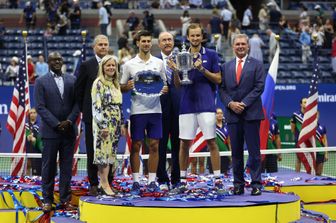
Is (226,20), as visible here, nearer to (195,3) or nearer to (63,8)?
(195,3)

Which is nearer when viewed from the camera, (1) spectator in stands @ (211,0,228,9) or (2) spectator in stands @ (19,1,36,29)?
(2) spectator in stands @ (19,1,36,29)

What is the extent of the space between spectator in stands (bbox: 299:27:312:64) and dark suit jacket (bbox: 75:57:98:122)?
66.8 ft

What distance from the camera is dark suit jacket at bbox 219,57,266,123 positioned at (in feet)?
43.7

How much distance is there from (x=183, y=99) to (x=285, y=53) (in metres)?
20.5

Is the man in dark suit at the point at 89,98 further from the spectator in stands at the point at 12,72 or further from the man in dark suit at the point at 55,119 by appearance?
the spectator in stands at the point at 12,72

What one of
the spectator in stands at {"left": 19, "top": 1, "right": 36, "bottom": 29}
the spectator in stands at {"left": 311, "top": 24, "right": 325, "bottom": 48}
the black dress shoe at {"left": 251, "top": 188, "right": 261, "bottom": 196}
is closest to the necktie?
the black dress shoe at {"left": 251, "top": 188, "right": 261, "bottom": 196}

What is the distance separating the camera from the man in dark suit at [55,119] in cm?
1389

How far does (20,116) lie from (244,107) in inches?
282

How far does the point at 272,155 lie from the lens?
1928 centimetres

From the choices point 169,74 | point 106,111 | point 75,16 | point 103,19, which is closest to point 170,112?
point 169,74

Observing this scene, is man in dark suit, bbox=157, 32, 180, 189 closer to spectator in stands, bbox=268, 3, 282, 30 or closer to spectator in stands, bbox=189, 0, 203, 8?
spectator in stands, bbox=268, 3, 282, 30

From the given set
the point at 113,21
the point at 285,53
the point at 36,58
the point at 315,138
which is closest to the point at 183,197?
the point at 315,138

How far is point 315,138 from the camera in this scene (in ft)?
65.3

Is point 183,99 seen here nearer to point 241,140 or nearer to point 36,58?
point 241,140
